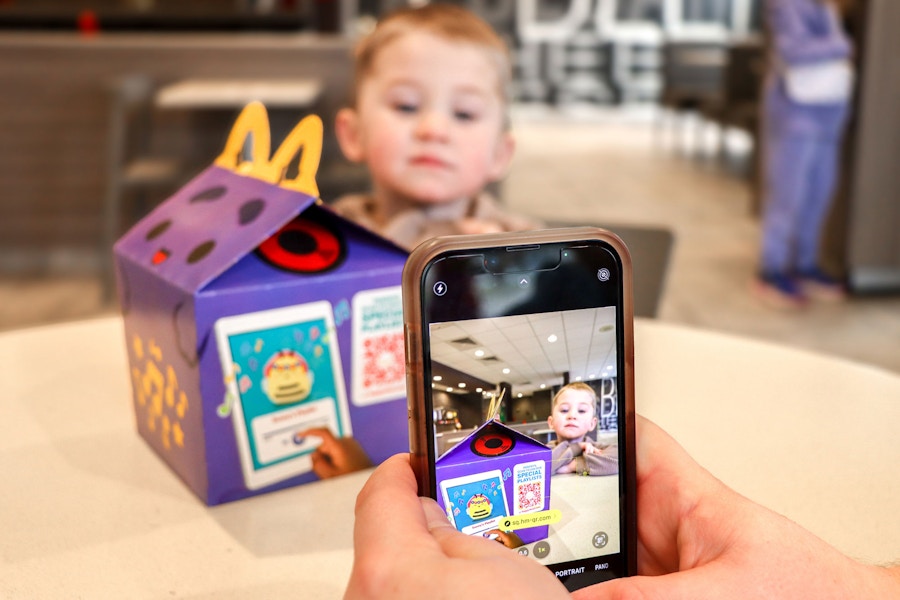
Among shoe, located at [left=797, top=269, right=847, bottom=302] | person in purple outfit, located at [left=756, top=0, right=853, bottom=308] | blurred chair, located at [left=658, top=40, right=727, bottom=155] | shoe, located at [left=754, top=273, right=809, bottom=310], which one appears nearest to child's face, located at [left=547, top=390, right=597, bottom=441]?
person in purple outfit, located at [left=756, top=0, right=853, bottom=308]

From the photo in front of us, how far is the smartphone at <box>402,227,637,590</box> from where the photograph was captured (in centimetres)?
46

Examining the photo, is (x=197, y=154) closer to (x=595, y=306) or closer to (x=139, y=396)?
(x=139, y=396)

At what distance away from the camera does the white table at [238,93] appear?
3.17 metres

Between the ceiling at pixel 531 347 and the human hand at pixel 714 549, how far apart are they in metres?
0.05

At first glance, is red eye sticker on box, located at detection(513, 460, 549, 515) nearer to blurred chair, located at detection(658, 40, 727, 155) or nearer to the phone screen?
→ the phone screen

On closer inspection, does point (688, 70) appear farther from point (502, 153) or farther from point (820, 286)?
point (502, 153)

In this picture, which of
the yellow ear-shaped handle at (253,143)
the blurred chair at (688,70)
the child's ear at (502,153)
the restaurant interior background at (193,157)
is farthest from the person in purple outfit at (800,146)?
the blurred chair at (688,70)

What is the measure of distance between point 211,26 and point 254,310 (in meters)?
3.66

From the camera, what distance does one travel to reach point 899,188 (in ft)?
11.1

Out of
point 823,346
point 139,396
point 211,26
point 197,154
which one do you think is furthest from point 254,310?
point 211,26

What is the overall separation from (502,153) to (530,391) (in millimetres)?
609

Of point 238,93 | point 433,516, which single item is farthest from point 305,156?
point 238,93

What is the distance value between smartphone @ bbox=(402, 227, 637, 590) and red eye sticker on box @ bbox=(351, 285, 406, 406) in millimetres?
Answer: 188

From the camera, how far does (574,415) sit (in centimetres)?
49
